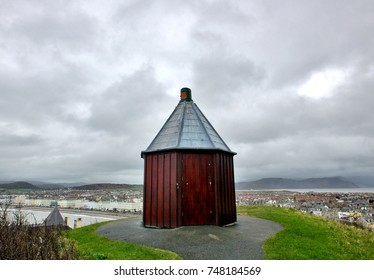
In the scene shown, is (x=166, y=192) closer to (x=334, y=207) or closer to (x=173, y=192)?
(x=173, y=192)

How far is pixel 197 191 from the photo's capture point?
1256 centimetres

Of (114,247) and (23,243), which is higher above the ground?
(23,243)

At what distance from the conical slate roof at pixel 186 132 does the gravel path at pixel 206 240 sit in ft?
13.5

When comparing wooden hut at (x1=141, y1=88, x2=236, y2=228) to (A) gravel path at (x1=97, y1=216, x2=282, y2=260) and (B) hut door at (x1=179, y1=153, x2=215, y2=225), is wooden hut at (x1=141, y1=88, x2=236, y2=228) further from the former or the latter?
(A) gravel path at (x1=97, y1=216, x2=282, y2=260)

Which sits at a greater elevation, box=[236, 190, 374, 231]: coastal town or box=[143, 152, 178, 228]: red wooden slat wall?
box=[143, 152, 178, 228]: red wooden slat wall

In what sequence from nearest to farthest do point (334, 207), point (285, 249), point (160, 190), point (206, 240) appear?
point (285, 249) < point (206, 240) < point (160, 190) < point (334, 207)

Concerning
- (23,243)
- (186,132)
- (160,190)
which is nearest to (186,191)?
(160,190)

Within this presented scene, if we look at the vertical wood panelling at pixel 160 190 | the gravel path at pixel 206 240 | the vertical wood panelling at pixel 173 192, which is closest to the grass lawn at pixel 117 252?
the gravel path at pixel 206 240

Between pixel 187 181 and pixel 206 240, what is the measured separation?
11.7 ft

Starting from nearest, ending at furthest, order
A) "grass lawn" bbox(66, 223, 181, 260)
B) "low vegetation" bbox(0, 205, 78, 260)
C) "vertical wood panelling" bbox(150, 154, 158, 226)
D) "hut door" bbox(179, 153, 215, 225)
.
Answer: "low vegetation" bbox(0, 205, 78, 260) < "grass lawn" bbox(66, 223, 181, 260) < "hut door" bbox(179, 153, 215, 225) < "vertical wood panelling" bbox(150, 154, 158, 226)

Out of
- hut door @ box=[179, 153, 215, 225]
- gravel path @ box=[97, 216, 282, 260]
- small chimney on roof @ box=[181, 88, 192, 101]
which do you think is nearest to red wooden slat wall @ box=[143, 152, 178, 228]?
hut door @ box=[179, 153, 215, 225]

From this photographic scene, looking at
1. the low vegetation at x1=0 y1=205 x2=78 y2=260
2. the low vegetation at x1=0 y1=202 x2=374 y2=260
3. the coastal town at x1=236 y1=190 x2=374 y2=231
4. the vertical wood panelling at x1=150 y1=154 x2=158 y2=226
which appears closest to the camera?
the low vegetation at x1=0 y1=205 x2=78 y2=260

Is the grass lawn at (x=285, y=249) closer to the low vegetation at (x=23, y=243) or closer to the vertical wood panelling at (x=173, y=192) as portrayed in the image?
the low vegetation at (x=23, y=243)

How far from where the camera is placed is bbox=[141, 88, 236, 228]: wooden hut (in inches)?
486
